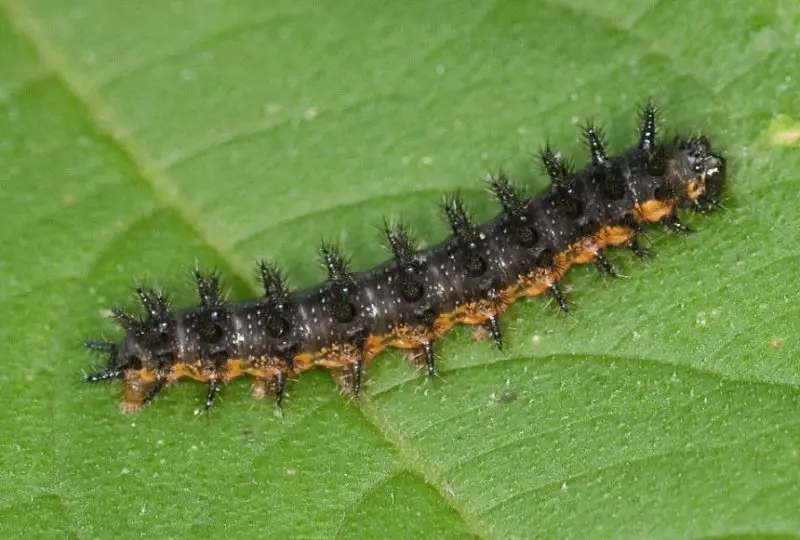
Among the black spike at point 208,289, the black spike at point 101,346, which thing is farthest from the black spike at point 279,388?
the black spike at point 101,346

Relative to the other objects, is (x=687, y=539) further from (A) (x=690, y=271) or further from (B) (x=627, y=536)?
(A) (x=690, y=271)

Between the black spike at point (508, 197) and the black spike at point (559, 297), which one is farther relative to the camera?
the black spike at point (508, 197)

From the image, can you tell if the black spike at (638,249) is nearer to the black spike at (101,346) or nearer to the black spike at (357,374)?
the black spike at (357,374)

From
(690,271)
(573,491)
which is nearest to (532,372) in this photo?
(573,491)

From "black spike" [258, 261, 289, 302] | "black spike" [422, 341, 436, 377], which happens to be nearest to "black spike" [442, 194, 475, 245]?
"black spike" [422, 341, 436, 377]

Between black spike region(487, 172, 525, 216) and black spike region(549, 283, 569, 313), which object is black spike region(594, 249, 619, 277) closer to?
black spike region(549, 283, 569, 313)
